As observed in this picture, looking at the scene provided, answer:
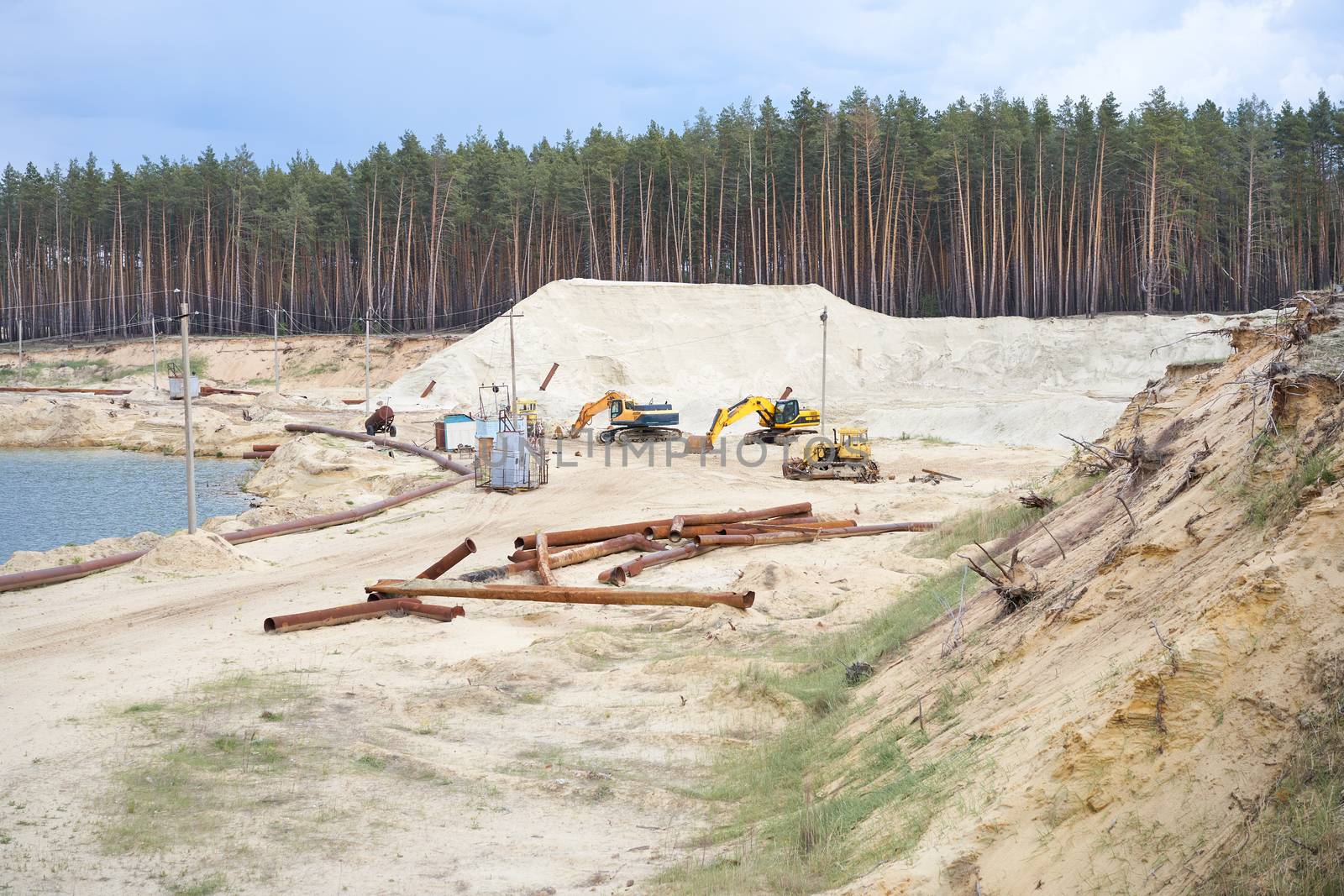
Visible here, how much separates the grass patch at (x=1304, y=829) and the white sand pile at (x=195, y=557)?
21.0 metres

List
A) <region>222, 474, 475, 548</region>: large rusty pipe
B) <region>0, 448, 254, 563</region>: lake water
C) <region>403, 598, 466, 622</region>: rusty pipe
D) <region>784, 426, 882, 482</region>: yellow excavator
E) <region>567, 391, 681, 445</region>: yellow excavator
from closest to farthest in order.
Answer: <region>403, 598, 466, 622</region>: rusty pipe
<region>222, 474, 475, 548</region>: large rusty pipe
<region>0, 448, 254, 563</region>: lake water
<region>784, 426, 882, 482</region>: yellow excavator
<region>567, 391, 681, 445</region>: yellow excavator

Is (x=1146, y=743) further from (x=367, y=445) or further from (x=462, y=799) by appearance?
(x=367, y=445)

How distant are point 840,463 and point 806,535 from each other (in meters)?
12.9

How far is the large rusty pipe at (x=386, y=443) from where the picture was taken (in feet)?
132

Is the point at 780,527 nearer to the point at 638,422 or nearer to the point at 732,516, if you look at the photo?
the point at 732,516

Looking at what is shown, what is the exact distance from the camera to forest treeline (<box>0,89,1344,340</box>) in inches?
2640

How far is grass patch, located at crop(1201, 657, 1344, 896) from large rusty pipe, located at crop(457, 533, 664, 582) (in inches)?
650

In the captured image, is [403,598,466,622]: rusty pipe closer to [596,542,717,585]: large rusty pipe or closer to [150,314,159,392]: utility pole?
[596,542,717,585]: large rusty pipe

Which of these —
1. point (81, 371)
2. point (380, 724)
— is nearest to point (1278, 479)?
point (380, 724)

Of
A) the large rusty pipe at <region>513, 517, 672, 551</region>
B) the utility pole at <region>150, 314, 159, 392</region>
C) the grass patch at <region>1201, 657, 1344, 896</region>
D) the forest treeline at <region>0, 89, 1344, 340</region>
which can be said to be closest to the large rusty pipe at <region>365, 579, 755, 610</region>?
the large rusty pipe at <region>513, 517, 672, 551</region>

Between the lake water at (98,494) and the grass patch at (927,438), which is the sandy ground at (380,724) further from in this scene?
the grass patch at (927,438)

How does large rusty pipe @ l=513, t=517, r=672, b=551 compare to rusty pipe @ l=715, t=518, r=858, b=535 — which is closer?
large rusty pipe @ l=513, t=517, r=672, b=551

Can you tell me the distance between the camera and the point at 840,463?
36.5m

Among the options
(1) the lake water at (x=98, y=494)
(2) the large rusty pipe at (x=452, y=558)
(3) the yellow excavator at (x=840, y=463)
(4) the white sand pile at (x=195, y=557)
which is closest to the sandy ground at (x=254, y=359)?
(1) the lake water at (x=98, y=494)
